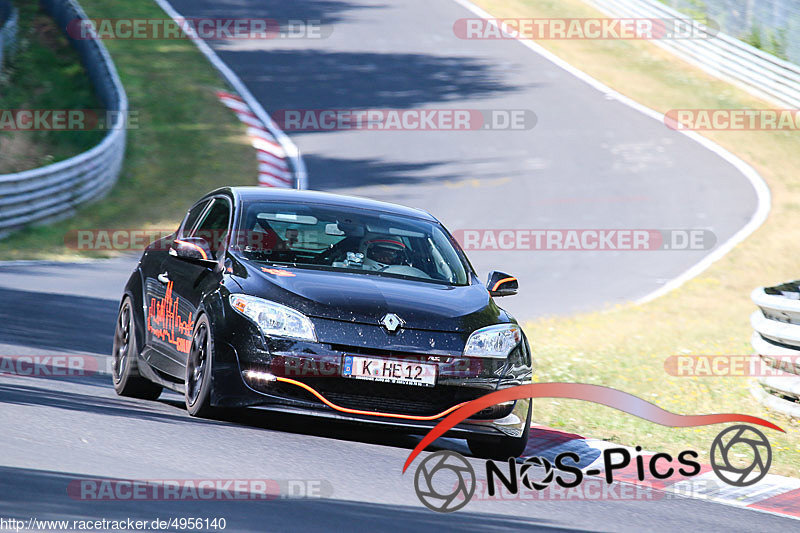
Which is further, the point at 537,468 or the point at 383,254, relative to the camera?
the point at 383,254

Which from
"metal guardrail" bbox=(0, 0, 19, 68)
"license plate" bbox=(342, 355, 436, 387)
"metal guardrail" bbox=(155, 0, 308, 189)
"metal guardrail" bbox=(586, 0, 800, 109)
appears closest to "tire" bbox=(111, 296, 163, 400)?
"license plate" bbox=(342, 355, 436, 387)

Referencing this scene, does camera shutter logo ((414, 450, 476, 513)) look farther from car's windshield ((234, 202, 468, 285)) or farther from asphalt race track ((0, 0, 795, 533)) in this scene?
car's windshield ((234, 202, 468, 285))

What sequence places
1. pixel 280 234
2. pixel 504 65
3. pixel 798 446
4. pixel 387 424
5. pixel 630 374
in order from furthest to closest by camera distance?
pixel 504 65 → pixel 630 374 → pixel 798 446 → pixel 280 234 → pixel 387 424

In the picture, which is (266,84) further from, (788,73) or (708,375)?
(708,375)

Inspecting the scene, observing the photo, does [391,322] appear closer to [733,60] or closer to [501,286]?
[501,286]

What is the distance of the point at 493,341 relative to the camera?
7.68m

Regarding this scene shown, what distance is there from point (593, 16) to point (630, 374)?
86.5 ft

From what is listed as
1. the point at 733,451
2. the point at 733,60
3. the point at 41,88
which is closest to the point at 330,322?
the point at 733,451

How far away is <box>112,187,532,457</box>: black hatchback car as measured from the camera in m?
7.30

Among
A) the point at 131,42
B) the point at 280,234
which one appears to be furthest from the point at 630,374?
the point at 131,42

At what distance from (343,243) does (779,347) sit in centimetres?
409

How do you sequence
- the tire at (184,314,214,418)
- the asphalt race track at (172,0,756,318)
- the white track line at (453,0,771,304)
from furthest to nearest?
the asphalt race track at (172,0,756,318) → the white track line at (453,0,771,304) → the tire at (184,314,214,418)

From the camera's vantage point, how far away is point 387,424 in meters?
7.34

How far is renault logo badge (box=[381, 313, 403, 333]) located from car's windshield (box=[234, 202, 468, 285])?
0.79m
